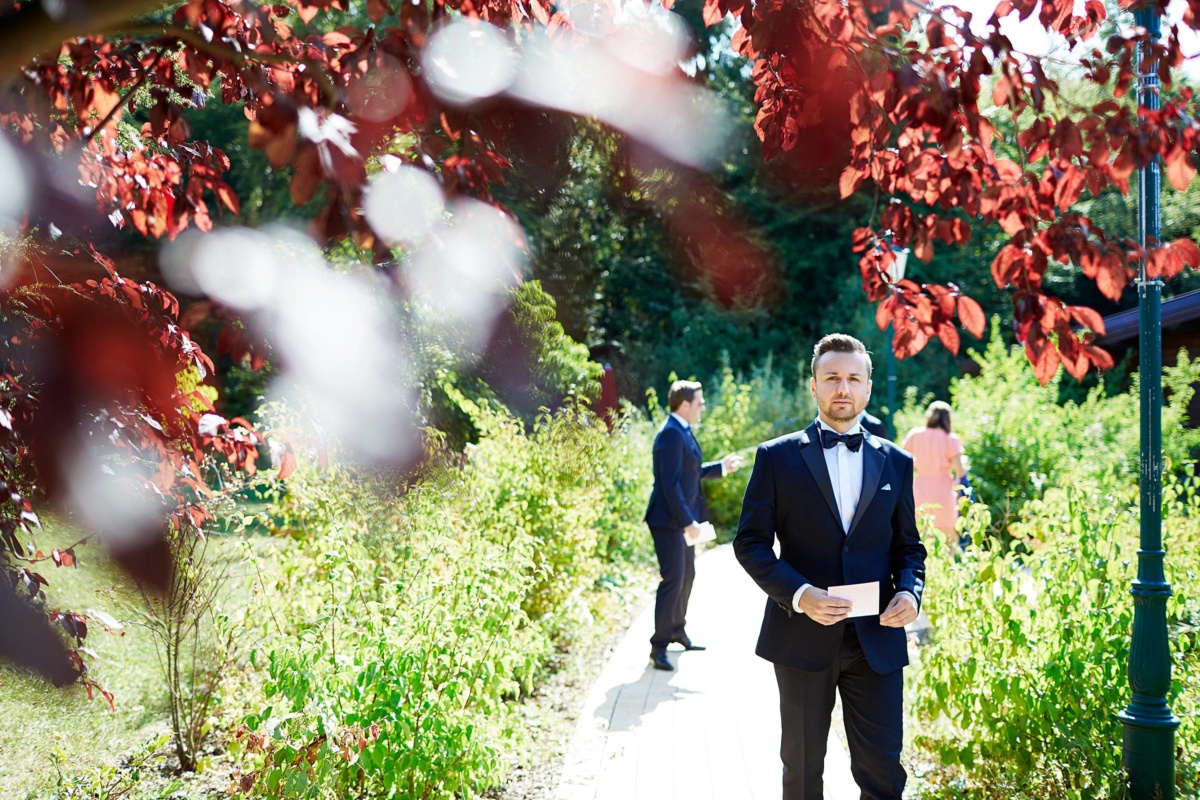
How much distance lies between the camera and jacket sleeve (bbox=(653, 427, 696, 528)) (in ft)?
23.6

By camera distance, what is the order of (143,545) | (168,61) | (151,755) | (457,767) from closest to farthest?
(168,61), (457,767), (143,545), (151,755)

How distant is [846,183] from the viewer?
9.76 ft

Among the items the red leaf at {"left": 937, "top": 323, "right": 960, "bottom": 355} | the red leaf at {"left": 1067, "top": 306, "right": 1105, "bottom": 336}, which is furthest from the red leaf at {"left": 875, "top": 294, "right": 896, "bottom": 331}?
the red leaf at {"left": 1067, "top": 306, "right": 1105, "bottom": 336}

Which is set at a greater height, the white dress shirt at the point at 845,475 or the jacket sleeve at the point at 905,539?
the white dress shirt at the point at 845,475

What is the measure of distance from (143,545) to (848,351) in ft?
11.1

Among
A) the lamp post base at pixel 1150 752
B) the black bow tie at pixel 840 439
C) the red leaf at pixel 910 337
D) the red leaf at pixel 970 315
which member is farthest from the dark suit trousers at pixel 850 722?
the red leaf at pixel 970 315

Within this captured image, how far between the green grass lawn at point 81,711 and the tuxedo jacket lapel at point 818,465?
3.02 metres

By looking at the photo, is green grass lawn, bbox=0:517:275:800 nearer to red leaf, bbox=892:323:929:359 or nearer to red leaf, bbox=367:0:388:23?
red leaf, bbox=367:0:388:23

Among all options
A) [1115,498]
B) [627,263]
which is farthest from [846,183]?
[627,263]

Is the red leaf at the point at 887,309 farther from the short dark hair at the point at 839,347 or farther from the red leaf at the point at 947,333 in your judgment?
the short dark hair at the point at 839,347

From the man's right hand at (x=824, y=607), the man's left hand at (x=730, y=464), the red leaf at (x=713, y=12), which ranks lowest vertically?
the man's right hand at (x=824, y=607)

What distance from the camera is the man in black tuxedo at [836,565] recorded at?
367 cm

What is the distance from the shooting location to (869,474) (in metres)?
3.78

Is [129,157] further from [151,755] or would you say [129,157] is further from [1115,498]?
[1115,498]
